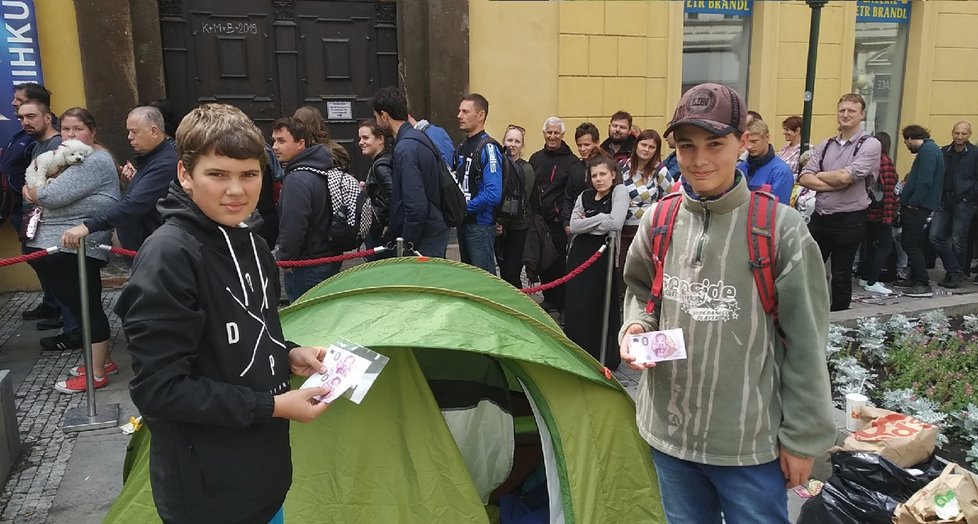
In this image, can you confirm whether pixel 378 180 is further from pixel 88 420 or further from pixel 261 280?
pixel 261 280

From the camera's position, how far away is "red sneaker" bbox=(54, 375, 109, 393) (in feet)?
15.1

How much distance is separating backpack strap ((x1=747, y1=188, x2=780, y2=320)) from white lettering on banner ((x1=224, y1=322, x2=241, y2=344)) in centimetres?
130

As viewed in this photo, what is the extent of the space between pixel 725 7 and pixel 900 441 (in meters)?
7.68

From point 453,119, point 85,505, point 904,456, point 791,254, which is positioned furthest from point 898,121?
point 85,505

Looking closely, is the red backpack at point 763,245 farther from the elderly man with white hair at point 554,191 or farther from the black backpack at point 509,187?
the elderly man with white hair at point 554,191

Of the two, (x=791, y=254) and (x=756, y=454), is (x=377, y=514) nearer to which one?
(x=756, y=454)

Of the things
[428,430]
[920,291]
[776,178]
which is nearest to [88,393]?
[428,430]

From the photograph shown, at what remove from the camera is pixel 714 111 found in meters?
1.86

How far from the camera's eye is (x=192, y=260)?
63.0 inches

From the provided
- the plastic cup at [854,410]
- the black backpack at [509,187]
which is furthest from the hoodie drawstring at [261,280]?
the black backpack at [509,187]

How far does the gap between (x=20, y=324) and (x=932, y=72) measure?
36.9ft

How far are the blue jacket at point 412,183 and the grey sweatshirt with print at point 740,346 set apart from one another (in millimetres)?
2932

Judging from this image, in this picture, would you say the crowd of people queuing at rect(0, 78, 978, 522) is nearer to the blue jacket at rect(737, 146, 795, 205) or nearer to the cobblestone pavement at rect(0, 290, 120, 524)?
the blue jacket at rect(737, 146, 795, 205)

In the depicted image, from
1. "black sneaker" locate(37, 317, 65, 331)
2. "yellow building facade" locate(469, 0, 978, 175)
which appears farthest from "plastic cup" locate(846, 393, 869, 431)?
"black sneaker" locate(37, 317, 65, 331)
